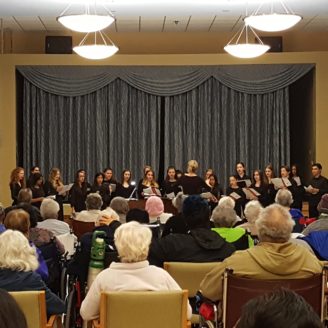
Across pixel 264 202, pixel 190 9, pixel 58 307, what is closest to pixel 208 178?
pixel 264 202

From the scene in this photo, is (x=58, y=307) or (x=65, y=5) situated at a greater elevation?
(x=65, y=5)

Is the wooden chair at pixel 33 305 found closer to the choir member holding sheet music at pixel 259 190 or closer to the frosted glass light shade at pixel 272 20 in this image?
the frosted glass light shade at pixel 272 20

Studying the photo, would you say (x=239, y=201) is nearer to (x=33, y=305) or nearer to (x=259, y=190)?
(x=259, y=190)

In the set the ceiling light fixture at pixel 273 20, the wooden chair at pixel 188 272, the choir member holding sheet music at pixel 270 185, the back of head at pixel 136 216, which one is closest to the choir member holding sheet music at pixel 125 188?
the choir member holding sheet music at pixel 270 185

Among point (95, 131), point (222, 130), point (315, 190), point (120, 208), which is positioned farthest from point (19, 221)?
point (222, 130)

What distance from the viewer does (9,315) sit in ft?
4.11

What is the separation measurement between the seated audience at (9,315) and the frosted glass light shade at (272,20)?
9.94 meters

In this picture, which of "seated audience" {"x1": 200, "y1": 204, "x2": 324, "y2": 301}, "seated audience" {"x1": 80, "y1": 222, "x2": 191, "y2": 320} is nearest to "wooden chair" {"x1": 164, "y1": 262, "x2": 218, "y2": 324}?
"seated audience" {"x1": 200, "y1": 204, "x2": 324, "y2": 301}

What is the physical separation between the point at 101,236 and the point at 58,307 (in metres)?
1.34

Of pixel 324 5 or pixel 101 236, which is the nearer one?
pixel 101 236

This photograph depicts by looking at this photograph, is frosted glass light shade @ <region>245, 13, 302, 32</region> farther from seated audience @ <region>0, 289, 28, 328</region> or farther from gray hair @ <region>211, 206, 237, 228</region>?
seated audience @ <region>0, 289, 28, 328</region>

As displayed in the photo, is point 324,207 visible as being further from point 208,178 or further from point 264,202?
point 208,178

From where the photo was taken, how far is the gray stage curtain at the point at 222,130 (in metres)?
16.3

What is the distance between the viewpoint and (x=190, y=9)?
13.0 meters
